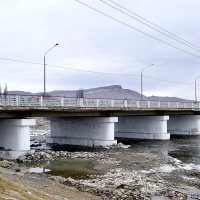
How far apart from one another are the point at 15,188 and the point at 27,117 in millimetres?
16749

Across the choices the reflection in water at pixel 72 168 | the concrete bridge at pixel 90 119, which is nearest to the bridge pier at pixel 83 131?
the concrete bridge at pixel 90 119

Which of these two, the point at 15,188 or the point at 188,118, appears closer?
the point at 15,188

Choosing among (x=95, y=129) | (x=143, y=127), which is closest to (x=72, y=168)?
(x=95, y=129)

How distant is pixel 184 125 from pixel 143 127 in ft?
41.4

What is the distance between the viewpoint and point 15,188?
10156 mm

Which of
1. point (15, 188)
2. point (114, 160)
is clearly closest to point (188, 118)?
point (114, 160)

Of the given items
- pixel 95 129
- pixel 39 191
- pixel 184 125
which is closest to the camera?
pixel 39 191

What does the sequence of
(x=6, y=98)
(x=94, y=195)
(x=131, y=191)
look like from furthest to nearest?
1. (x=6, y=98)
2. (x=131, y=191)
3. (x=94, y=195)

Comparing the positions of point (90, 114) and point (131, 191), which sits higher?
point (90, 114)

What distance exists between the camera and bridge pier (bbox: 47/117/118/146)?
33.5m

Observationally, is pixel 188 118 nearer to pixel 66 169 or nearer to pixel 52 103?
pixel 52 103

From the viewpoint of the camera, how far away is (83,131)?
35.4 metres

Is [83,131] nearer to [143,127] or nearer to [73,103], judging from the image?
[73,103]

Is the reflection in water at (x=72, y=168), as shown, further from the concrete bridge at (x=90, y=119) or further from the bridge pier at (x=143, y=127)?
the bridge pier at (x=143, y=127)
